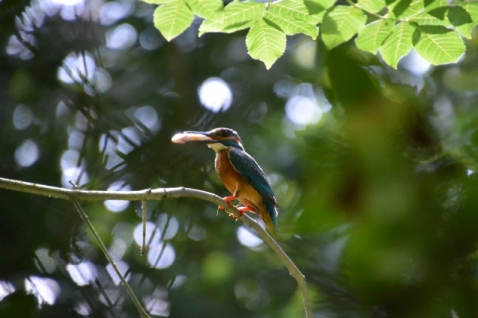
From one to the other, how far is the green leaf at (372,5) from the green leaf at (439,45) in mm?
199

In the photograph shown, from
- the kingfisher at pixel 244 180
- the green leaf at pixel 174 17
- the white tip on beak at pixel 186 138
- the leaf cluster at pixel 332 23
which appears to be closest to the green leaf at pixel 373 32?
the leaf cluster at pixel 332 23

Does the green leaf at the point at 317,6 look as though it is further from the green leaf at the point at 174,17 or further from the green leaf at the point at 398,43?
the green leaf at the point at 174,17

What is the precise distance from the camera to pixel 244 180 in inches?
159

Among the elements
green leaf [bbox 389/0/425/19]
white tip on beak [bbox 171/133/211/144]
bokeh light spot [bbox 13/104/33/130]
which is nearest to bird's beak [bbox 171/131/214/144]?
white tip on beak [bbox 171/133/211/144]

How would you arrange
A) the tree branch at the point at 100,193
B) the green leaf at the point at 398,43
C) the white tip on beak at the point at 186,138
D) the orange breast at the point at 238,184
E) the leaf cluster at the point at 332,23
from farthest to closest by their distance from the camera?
the orange breast at the point at 238,184 < the white tip on beak at the point at 186,138 < the green leaf at the point at 398,43 < the leaf cluster at the point at 332,23 < the tree branch at the point at 100,193

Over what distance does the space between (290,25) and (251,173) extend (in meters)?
1.78

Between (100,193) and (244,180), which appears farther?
(244,180)

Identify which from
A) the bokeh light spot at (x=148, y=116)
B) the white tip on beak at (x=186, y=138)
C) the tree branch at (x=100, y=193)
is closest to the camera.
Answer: the tree branch at (x=100, y=193)

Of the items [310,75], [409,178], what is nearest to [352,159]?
[409,178]

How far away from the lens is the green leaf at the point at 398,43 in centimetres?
243

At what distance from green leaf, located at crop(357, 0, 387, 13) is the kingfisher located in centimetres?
170

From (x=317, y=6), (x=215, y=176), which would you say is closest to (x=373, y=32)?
(x=317, y=6)

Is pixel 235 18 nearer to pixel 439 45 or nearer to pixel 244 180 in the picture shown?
pixel 439 45

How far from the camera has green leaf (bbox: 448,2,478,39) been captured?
2.21 m
